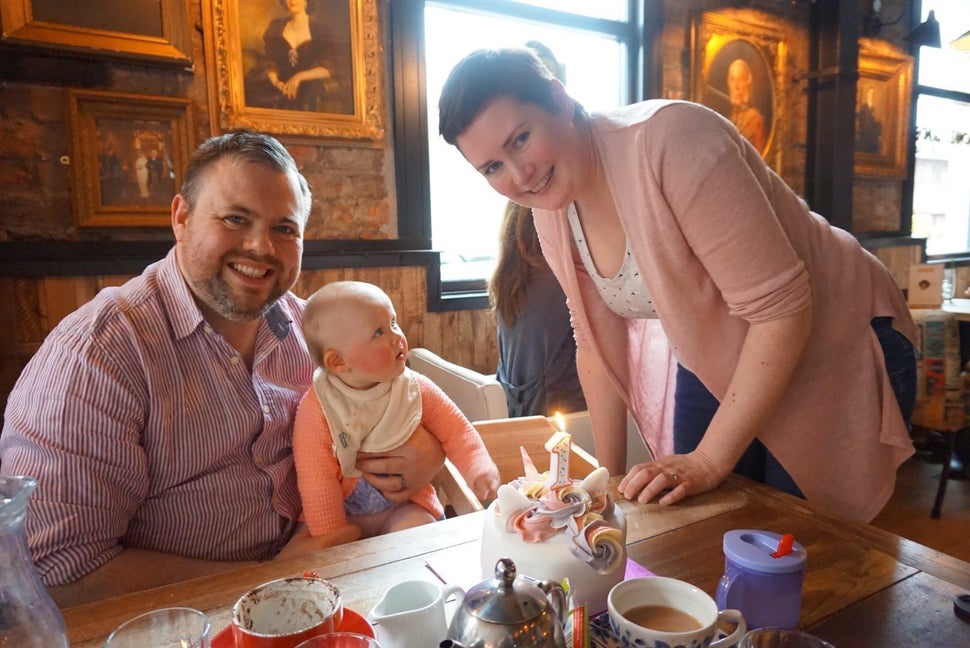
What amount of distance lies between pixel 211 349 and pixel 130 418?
222 mm

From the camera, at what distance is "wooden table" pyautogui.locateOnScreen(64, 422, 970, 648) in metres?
0.80

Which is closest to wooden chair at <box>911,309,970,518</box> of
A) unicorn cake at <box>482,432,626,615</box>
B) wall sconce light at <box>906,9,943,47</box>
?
wall sconce light at <box>906,9,943,47</box>

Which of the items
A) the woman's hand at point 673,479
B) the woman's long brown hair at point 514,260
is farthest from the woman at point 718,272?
the woman's long brown hair at point 514,260

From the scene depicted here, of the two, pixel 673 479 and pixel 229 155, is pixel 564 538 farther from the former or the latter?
pixel 229 155

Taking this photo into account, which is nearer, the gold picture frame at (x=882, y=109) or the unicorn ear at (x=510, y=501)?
the unicorn ear at (x=510, y=501)

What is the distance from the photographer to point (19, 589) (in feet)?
1.93

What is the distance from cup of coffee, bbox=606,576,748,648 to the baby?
2.66 feet

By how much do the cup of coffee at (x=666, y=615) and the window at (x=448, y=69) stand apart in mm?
2413

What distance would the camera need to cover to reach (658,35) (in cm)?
405

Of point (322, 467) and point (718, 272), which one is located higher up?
point (718, 272)

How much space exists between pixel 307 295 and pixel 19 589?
2.48 metres

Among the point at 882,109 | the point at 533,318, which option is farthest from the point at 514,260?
the point at 882,109

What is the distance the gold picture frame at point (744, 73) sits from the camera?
424 centimetres

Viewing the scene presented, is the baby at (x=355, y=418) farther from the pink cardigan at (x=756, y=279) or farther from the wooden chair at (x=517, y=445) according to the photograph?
the pink cardigan at (x=756, y=279)
